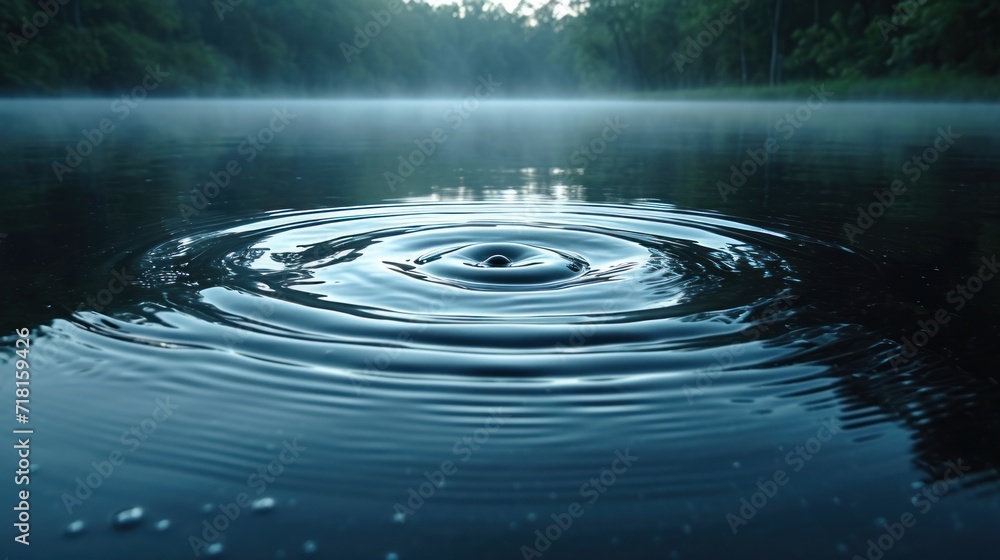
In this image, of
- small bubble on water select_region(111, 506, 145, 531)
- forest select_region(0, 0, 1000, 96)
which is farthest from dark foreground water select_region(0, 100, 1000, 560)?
forest select_region(0, 0, 1000, 96)

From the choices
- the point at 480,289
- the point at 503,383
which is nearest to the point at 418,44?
the point at 480,289

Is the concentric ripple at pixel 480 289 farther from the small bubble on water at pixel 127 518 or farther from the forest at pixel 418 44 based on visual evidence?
the forest at pixel 418 44

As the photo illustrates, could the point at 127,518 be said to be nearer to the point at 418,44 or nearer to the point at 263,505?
the point at 263,505

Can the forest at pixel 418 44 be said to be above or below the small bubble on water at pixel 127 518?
above

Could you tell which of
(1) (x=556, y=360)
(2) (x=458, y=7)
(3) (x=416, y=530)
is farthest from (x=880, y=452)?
(2) (x=458, y=7)

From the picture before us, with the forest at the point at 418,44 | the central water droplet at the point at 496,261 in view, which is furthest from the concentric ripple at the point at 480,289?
the forest at the point at 418,44
